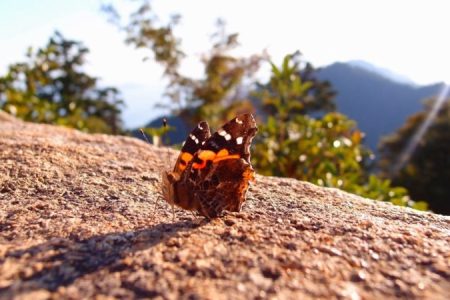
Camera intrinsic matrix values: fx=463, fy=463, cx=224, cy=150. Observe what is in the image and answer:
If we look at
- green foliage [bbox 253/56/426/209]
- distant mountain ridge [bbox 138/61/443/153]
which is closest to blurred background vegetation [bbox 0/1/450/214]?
green foliage [bbox 253/56/426/209]

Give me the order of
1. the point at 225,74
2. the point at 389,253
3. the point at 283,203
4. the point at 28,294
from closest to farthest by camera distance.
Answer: the point at 28,294
the point at 389,253
the point at 283,203
the point at 225,74

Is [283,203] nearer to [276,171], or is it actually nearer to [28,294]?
[28,294]

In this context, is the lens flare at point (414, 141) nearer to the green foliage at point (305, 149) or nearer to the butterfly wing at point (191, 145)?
the green foliage at point (305, 149)

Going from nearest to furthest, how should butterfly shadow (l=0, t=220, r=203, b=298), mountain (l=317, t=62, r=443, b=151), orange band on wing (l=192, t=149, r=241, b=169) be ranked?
1. butterfly shadow (l=0, t=220, r=203, b=298)
2. orange band on wing (l=192, t=149, r=241, b=169)
3. mountain (l=317, t=62, r=443, b=151)

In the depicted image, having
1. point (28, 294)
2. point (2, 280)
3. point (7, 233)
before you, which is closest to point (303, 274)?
point (28, 294)

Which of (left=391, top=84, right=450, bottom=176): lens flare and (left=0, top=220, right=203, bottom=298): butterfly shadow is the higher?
(left=391, top=84, right=450, bottom=176): lens flare

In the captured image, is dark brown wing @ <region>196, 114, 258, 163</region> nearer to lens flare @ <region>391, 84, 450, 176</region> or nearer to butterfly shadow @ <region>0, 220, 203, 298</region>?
butterfly shadow @ <region>0, 220, 203, 298</region>

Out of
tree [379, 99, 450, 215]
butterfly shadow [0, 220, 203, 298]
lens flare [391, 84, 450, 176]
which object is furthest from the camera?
lens flare [391, 84, 450, 176]
